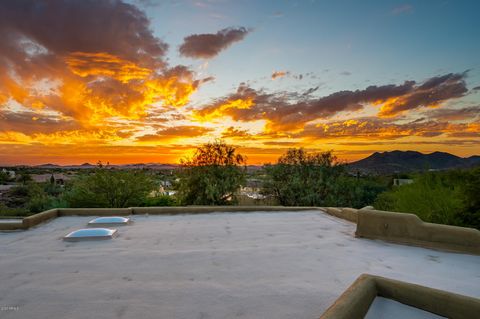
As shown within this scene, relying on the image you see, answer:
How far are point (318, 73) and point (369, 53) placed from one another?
2.25 metres

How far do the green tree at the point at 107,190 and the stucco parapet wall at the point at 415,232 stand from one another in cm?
1052

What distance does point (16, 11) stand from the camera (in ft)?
34.1

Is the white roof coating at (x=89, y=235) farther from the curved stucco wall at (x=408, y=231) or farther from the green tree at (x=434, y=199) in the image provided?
the green tree at (x=434, y=199)

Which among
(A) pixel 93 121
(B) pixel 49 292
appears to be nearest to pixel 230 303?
(B) pixel 49 292

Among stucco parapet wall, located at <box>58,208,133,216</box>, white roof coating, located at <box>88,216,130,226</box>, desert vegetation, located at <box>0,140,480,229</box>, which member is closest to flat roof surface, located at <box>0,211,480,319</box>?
white roof coating, located at <box>88,216,130,226</box>

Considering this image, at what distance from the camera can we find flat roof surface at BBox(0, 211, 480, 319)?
9.39ft

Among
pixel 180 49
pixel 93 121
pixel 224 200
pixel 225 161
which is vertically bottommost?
pixel 224 200

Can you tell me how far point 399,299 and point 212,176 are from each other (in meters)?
12.7

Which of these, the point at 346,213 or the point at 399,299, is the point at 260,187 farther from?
the point at 399,299

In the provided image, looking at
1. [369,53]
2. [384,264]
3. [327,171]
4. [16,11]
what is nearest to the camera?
[384,264]

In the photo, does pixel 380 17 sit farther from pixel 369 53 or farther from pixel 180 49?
pixel 180 49

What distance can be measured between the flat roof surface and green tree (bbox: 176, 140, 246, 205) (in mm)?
8857

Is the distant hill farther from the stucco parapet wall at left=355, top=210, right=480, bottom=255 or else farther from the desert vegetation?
the stucco parapet wall at left=355, top=210, right=480, bottom=255

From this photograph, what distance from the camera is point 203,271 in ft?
12.5
